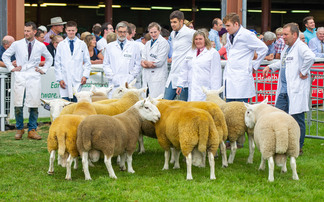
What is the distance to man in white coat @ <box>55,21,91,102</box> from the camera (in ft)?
36.0

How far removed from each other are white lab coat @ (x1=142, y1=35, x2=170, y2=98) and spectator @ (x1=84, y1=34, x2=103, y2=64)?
317cm

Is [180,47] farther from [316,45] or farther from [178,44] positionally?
[316,45]

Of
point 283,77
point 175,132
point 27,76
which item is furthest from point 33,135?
point 283,77

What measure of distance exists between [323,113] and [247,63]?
2506mm

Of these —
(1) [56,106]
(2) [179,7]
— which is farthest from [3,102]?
(2) [179,7]

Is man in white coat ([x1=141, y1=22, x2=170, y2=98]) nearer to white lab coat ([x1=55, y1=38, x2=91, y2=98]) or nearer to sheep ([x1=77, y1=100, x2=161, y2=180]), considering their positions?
white lab coat ([x1=55, y1=38, x2=91, y2=98])

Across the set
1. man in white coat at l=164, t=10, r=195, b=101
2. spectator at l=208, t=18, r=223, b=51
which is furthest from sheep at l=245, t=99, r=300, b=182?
spectator at l=208, t=18, r=223, b=51

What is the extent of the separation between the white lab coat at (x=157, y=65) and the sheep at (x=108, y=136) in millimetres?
2888

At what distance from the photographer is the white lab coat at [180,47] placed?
10242mm

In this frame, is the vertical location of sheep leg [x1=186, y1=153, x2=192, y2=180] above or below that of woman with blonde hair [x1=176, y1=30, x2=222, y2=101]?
below

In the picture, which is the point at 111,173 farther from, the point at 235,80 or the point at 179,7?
the point at 179,7

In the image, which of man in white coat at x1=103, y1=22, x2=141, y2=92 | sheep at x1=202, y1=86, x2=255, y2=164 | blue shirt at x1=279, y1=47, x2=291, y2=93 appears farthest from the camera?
man in white coat at x1=103, y1=22, x2=141, y2=92

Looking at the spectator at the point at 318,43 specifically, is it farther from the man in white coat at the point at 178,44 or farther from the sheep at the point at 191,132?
the sheep at the point at 191,132

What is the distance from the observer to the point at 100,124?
7207 mm
